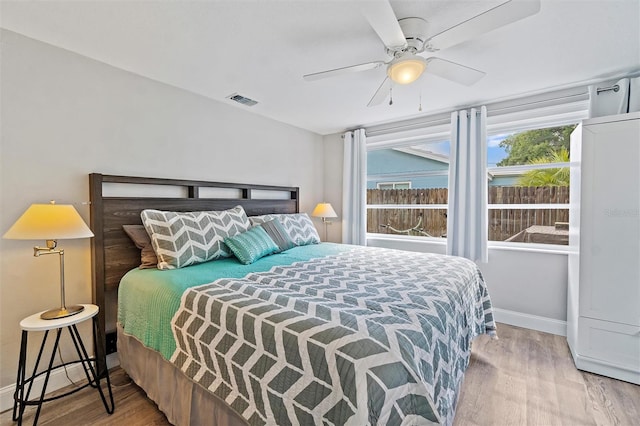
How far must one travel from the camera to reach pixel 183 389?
155 centimetres

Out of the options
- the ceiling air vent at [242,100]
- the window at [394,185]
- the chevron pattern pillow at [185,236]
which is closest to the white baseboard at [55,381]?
the chevron pattern pillow at [185,236]

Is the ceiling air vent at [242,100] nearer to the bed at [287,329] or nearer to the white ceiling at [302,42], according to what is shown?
the white ceiling at [302,42]

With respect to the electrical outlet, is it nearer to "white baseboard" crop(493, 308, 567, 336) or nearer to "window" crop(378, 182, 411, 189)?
"window" crop(378, 182, 411, 189)

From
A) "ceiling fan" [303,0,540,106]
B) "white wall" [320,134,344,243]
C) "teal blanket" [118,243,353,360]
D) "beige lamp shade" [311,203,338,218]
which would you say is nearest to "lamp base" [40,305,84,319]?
"teal blanket" [118,243,353,360]

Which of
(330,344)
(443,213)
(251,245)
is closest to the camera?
(330,344)

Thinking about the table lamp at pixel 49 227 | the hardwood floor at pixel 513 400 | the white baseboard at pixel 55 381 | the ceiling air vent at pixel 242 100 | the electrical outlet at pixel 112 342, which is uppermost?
the ceiling air vent at pixel 242 100

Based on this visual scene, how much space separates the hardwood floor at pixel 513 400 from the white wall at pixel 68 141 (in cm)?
56

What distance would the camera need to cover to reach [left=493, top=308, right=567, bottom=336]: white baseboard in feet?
9.10

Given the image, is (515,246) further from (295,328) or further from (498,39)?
(295,328)

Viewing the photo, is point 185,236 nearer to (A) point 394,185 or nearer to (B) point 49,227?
(B) point 49,227

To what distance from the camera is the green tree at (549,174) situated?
9.56 feet

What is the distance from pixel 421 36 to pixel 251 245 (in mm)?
1905

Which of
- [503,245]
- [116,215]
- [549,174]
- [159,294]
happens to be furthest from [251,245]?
[549,174]

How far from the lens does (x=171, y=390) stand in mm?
1625
